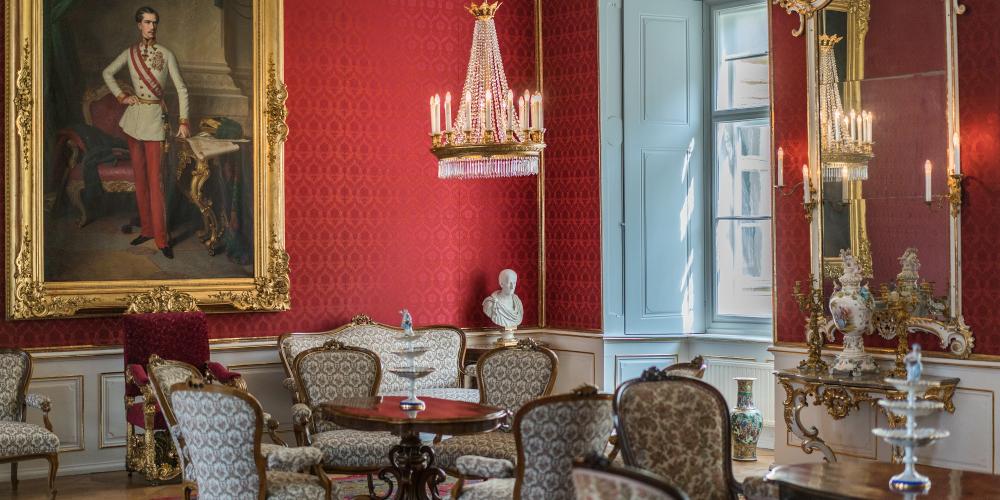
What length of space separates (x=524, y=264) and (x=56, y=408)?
12.1ft

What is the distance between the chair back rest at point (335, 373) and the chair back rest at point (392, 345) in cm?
72

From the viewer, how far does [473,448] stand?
20.7 feet

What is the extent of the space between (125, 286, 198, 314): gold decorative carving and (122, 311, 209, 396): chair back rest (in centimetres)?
12

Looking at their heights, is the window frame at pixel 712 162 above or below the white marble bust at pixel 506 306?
above

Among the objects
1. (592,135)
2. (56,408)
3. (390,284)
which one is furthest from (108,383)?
(592,135)

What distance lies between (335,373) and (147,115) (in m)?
2.17

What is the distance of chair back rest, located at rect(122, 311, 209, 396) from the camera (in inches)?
297

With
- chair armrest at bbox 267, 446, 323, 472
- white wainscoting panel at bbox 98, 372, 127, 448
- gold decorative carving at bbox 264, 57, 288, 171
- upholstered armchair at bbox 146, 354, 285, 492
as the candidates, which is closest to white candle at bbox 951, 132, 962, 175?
chair armrest at bbox 267, 446, 323, 472

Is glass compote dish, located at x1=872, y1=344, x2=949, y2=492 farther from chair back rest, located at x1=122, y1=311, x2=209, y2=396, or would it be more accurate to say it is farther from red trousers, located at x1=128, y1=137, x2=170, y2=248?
red trousers, located at x1=128, y1=137, x2=170, y2=248

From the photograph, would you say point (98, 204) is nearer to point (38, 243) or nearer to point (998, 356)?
point (38, 243)

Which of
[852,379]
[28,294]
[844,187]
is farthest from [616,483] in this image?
[28,294]

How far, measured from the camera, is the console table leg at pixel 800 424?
7.12 metres

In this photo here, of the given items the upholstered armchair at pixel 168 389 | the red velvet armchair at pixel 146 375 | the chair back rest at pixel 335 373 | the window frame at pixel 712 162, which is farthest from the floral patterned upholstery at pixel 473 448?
the window frame at pixel 712 162

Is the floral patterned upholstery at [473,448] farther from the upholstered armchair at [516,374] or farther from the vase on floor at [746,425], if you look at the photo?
the vase on floor at [746,425]
